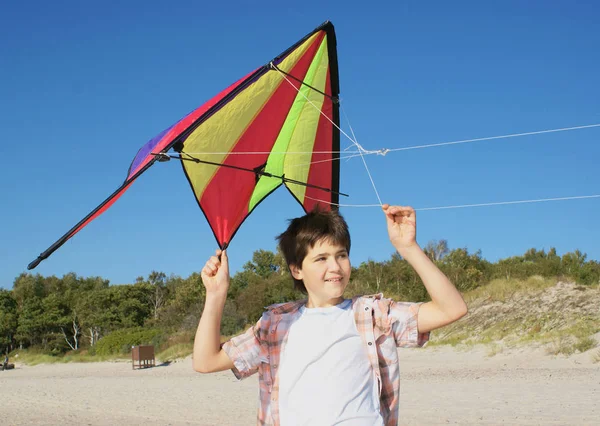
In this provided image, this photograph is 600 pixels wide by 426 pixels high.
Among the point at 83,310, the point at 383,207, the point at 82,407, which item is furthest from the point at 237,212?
the point at 83,310

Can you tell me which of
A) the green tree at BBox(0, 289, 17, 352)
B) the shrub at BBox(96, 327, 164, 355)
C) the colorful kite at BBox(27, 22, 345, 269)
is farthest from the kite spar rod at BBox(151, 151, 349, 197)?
the green tree at BBox(0, 289, 17, 352)

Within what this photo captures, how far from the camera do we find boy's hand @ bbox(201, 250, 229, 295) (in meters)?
2.68

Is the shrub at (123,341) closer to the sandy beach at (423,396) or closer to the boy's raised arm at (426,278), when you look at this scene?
the sandy beach at (423,396)

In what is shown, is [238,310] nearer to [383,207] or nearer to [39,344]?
[39,344]

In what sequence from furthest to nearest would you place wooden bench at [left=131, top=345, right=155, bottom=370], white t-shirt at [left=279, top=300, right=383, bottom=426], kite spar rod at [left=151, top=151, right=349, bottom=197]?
wooden bench at [left=131, top=345, right=155, bottom=370] < kite spar rod at [left=151, top=151, right=349, bottom=197] < white t-shirt at [left=279, top=300, right=383, bottom=426]

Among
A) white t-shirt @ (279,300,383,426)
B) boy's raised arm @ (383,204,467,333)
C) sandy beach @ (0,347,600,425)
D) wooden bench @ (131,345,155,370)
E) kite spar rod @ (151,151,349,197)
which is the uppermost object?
kite spar rod @ (151,151,349,197)

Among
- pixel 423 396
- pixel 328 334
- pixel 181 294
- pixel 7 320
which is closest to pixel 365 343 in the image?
pixel 328 334

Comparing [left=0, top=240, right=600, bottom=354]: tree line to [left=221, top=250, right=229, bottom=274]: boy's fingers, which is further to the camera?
[left=0, top=240, right=600, bottom=354]: tree line

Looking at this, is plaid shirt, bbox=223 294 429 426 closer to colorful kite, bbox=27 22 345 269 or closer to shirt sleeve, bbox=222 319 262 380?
shirt sleeve, bbox=222 319 262 380

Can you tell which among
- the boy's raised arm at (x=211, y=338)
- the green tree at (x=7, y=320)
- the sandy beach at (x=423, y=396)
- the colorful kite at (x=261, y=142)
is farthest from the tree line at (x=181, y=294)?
the boy's raised arm at (x=211, y=338)

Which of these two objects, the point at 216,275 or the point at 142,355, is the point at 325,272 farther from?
the point at 142,355

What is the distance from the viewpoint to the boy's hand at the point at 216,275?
268cm

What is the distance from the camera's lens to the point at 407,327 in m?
2.42

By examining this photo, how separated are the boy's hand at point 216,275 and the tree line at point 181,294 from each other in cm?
1568
